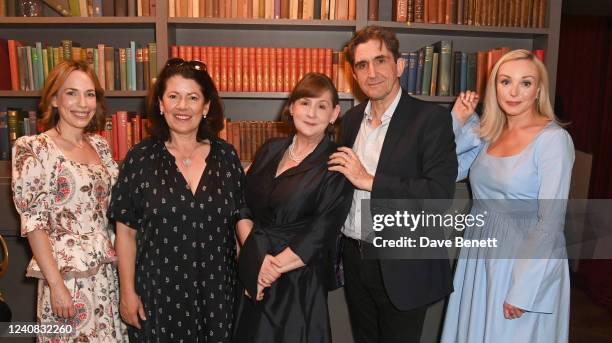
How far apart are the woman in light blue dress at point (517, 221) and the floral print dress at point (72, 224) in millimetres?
1347

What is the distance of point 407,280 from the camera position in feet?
6.24

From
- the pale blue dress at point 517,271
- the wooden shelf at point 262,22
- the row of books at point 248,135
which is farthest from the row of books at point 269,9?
the pale blue dress at point 517,271

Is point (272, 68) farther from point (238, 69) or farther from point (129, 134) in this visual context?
point (129, 134)

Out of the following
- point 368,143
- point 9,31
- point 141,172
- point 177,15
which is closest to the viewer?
point 141,172

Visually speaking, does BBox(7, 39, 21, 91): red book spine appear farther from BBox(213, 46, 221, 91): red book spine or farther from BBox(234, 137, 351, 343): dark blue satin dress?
BBox(234, 137, 351, 343): dark blue satin dress

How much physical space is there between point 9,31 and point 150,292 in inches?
96.4

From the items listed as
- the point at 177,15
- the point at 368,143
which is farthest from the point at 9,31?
the point at 368,143

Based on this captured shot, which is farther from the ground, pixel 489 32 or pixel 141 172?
pixel 489 32

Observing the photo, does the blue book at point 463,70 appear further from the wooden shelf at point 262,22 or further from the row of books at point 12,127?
the row of books at point 12,127

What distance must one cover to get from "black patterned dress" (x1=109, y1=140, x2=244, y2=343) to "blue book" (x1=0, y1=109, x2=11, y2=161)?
1.65m

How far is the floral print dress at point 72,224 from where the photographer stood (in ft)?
5.84

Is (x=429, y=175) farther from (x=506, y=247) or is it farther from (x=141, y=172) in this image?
(x=141, y=172)

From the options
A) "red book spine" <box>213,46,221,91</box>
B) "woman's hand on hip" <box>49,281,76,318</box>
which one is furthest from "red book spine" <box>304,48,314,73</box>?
"woman's hand on hip" <box>49,281,76,318</box>

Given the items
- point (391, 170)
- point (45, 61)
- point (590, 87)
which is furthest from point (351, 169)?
point (590, 87)
